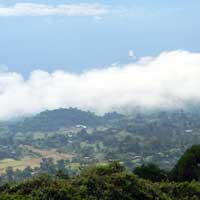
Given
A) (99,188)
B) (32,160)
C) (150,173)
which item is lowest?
(150,173)

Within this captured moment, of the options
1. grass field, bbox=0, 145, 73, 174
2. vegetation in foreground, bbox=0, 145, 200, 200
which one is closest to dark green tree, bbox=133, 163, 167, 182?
vegetation in foreground, bbox=0, 145, 200, 200

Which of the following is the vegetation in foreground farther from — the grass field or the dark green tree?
the grass field

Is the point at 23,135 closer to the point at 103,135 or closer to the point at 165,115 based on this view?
the point at 103,135

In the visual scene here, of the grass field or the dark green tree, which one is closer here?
the dark green tree

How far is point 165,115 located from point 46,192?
110 m

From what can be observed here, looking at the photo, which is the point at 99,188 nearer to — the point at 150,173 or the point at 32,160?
the point at 150,173

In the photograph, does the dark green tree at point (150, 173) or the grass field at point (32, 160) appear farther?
the grass field at point (32, 160)

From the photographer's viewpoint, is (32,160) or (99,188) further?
(32,160)

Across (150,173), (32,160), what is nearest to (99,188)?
(150,173)

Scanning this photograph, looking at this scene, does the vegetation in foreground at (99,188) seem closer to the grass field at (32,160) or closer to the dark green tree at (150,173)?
the dark green tree at (150,173)

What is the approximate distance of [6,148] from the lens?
8956cm

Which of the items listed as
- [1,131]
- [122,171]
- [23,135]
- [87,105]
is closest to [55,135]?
[23,135]

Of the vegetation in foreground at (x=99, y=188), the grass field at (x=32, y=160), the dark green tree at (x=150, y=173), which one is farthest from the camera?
the grass field at (x=32, y=160)

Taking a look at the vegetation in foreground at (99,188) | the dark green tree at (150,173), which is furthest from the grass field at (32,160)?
the vegetation in foreground at (99,188)
